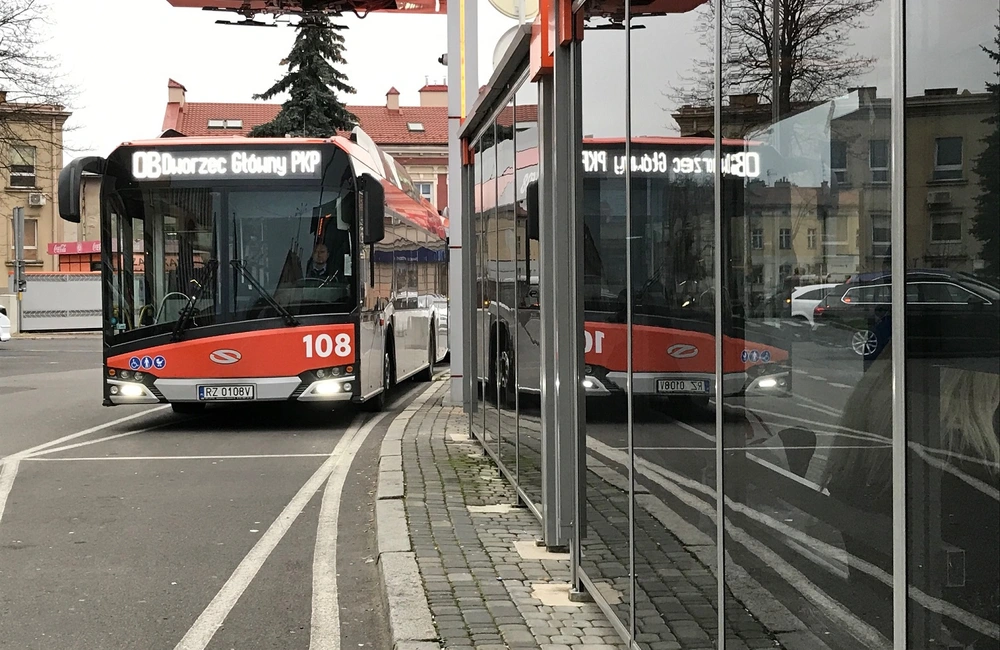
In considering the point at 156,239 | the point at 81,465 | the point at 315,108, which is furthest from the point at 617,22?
the point at 315,108

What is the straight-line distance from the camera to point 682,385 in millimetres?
3572

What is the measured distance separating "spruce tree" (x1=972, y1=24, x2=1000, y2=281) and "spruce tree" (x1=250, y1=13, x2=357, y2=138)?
4656 centimetres

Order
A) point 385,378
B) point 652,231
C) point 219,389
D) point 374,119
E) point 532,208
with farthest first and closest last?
point 374,119
point 385,378
point 219,389
point 532,208
point 652,231

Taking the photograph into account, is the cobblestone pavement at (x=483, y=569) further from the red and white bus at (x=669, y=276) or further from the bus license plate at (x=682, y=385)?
the bus license plate at (x=682, y=385)

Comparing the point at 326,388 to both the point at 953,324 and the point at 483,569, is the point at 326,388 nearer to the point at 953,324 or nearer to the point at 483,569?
the point at 483,569

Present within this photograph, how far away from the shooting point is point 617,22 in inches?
170

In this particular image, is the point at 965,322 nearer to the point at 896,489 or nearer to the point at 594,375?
the point at 896,489

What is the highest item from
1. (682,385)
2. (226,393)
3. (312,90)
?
(312,90)

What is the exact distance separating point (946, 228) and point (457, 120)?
42.5ft

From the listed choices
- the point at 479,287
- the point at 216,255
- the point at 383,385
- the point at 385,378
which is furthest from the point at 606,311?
the point at 385,378

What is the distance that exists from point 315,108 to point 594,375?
44.5m

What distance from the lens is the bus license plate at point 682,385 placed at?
132 inches

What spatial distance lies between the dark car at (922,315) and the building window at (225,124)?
83.8 m

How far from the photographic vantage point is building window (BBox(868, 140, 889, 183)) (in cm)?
215
